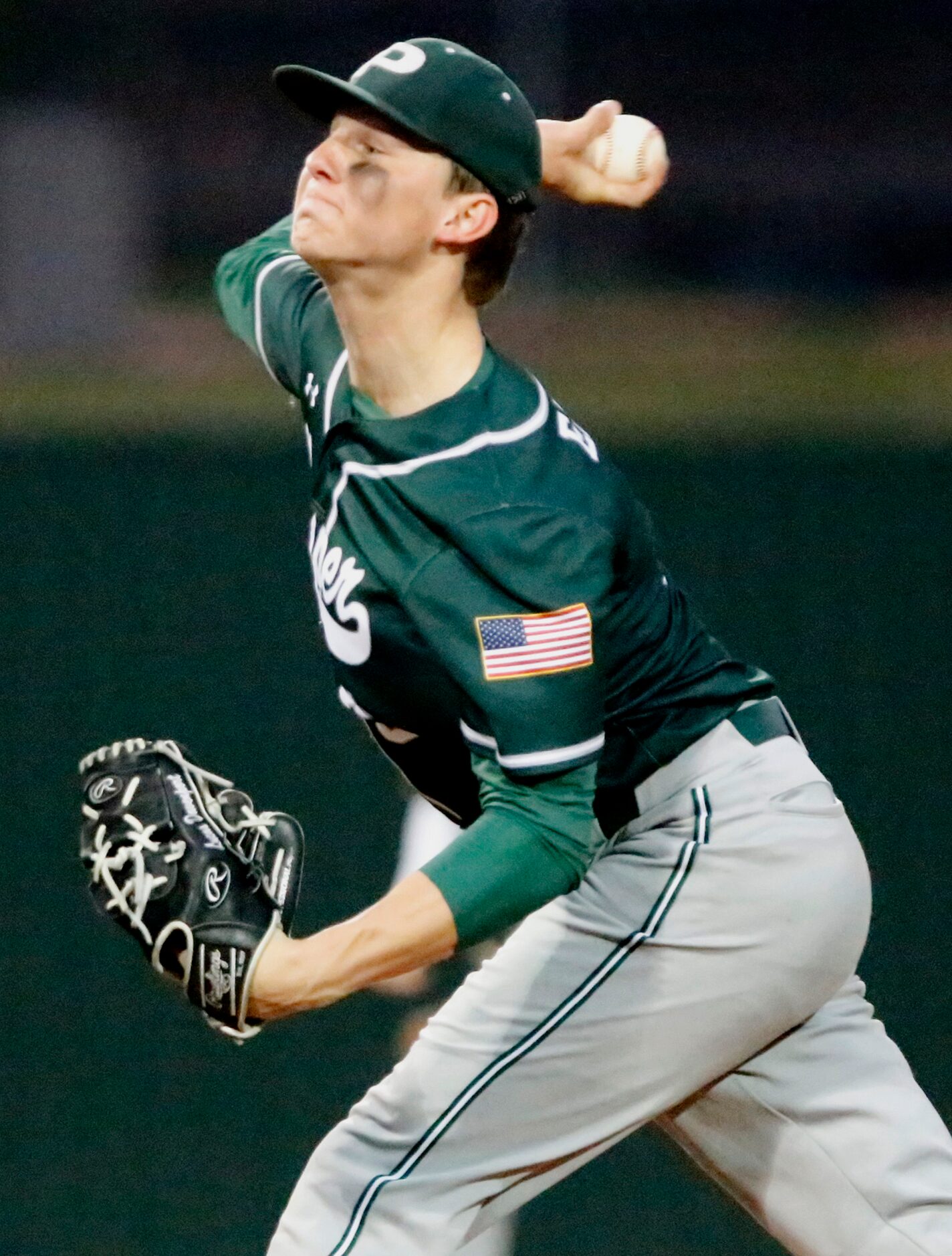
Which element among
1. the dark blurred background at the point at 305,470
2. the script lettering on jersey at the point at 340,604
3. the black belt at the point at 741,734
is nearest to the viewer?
the script lettering on jersey at the point at 340,604

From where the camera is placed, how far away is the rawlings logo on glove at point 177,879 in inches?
79.8

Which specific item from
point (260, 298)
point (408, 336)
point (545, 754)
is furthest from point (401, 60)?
point (545, 754)

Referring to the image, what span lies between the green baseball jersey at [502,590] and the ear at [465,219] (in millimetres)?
130

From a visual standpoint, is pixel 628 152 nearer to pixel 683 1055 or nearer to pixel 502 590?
pixel 502 590

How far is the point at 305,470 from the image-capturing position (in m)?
4.84

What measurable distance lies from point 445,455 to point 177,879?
52 centimetres

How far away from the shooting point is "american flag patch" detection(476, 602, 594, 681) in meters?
2.03

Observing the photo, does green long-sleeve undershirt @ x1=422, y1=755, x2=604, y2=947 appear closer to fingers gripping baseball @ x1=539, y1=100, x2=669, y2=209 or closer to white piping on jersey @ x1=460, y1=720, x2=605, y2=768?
white piping on jersey @ x1=460, y1=720, x2=605, y2=768

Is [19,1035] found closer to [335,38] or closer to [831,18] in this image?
[335,38]

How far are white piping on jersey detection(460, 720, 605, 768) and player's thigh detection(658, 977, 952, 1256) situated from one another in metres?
0.50

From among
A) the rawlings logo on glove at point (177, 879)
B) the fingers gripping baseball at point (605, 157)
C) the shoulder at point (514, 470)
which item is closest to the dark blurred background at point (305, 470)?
the rawlings logo on glove at point (177, 879)

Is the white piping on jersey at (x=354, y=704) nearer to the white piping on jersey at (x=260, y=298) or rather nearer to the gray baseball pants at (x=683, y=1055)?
the gray baseball pants at (x=683, y=1055)

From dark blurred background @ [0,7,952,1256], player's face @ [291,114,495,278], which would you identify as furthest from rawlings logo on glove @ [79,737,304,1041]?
dark blurred background @ [0,7,952,1256]

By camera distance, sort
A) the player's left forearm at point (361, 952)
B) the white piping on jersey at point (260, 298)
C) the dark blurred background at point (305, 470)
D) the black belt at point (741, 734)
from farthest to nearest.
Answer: the dark blurred background at point (305, 470), the white piping on jersey at point (260, 298), the black belt at point (741, 734), the player's left forearm at point (361, 952)
